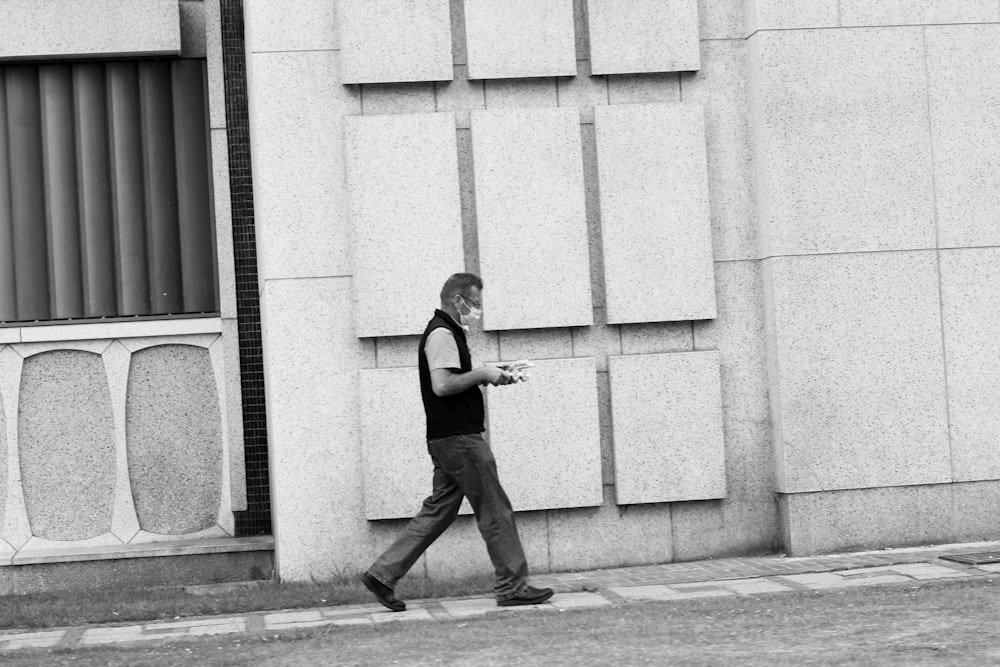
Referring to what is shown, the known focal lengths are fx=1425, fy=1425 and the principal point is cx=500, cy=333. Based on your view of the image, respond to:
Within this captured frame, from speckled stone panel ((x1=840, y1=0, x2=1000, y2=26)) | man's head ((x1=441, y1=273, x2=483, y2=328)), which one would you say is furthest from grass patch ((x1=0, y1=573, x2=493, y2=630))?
speckled stone panel ((x1=840, y1=0, x2=1000, y2=26))

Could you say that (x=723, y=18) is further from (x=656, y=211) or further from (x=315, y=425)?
(x=315, y=425)

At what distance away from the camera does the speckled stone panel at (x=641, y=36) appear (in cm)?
997

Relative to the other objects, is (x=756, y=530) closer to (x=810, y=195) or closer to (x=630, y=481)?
(x=630, y=481)

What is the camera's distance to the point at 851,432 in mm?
9938

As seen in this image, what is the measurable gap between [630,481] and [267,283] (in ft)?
9.28

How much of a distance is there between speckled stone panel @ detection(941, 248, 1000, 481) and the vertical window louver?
563 centimetres

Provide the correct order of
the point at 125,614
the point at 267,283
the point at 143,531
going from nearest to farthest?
the point at 125,614, the point at 267,283, the point at 143,531

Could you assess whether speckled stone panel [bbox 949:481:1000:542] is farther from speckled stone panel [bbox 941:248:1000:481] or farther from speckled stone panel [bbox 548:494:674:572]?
speckled stone panel [bbox 548:494:674:572]

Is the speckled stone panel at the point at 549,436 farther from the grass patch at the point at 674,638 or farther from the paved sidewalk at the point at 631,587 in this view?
the grass patch at the point at 674,638

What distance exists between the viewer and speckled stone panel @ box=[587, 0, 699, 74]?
9969 mm

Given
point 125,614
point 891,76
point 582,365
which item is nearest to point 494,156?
point 582,365

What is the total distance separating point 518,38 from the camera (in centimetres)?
988

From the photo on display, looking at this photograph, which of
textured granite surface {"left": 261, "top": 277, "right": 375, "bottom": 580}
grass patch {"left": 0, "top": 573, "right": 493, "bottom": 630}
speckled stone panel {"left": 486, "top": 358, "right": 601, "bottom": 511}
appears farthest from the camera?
speckled stone panel {"left": 486, "top": 358, "right": 601, "bottom": 511}

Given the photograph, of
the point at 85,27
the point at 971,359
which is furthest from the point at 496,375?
the point at 85,27
